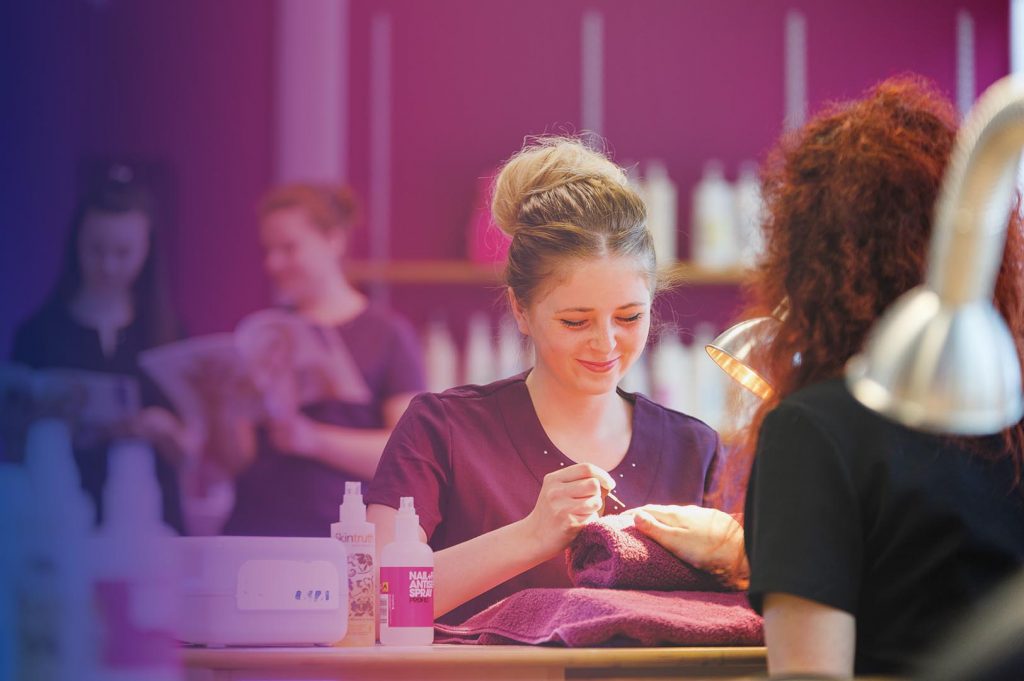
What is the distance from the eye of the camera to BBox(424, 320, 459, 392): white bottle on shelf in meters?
3.59

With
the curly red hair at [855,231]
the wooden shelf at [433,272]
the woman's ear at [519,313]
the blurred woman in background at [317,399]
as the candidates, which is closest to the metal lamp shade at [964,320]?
the curly red hair at [855,231]

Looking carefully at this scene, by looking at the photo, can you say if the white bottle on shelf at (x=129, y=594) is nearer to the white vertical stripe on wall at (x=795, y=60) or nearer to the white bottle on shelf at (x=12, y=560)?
the white bottle on shelf at (x=12, y=560)

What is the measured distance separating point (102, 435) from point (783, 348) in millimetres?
2147

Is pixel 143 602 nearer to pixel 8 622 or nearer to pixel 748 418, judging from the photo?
pixel 8 622

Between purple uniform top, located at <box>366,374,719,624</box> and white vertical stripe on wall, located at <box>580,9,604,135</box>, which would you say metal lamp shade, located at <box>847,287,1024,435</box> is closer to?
purple uniform top, located at <box>366,374,719,624</box>

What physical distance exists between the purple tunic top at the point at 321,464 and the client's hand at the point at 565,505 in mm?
1150

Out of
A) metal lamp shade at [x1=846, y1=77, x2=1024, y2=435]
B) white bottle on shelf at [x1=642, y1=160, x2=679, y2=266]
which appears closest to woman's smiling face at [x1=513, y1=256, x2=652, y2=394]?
metal lamp shade at [x1=846, y1=77, x2=1024, y2=435]

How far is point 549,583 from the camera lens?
1800 millimetres

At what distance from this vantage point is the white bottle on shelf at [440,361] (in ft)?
11.8

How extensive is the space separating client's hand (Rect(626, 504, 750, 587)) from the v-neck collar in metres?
0.07

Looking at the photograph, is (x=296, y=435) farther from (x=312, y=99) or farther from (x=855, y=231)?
(x=855, y=231)

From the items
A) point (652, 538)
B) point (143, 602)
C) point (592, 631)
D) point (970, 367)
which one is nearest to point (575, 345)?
point (652, 538)

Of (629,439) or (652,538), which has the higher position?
(629,439)

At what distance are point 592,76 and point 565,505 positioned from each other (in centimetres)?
233
